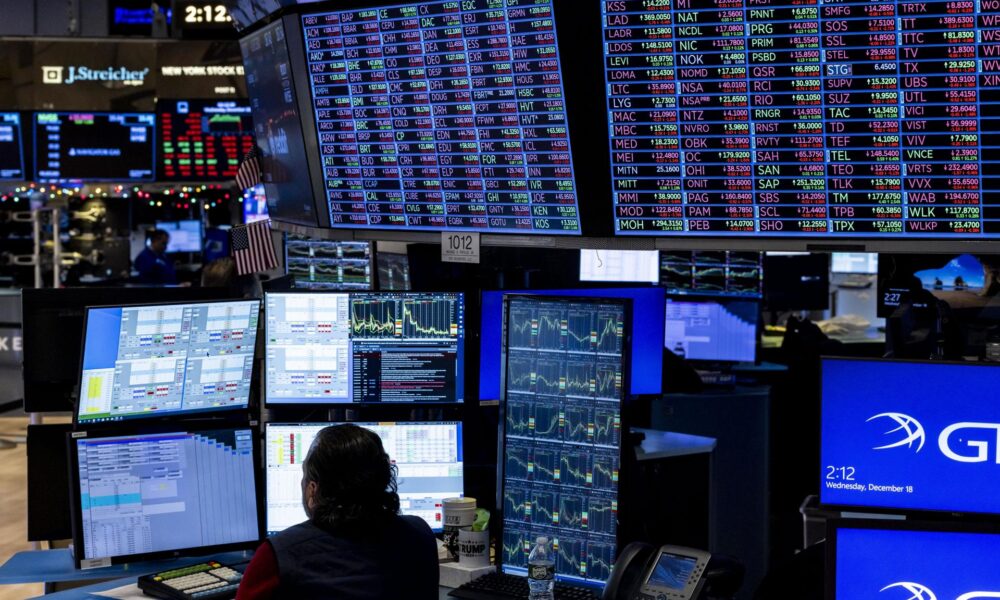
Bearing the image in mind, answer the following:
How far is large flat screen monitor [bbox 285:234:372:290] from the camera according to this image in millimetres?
7477

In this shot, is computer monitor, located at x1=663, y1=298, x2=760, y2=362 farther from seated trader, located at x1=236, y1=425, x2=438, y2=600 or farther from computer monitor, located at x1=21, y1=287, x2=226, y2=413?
seated trader, located at x1=236, y1=425, x2=438, y2=600

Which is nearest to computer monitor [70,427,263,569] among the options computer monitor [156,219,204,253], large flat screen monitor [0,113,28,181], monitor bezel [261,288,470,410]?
monitor bezel [261,288,470,410]

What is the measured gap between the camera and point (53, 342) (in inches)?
143

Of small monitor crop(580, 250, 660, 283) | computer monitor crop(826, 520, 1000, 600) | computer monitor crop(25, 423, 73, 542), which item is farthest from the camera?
small monitor crop(580, 250, 660, 283)

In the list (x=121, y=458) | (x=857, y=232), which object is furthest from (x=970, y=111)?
(x=121, y=458)

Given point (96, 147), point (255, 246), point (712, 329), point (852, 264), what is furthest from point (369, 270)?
point (852, 264)

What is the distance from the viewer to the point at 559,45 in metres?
3.62

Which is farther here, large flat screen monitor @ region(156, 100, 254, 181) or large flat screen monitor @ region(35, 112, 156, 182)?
large flat screen monitor @ region(35, 112, 156, 182)

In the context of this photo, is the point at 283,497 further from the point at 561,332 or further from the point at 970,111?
the point at 970,111

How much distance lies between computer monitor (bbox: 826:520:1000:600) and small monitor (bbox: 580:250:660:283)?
4.62 m

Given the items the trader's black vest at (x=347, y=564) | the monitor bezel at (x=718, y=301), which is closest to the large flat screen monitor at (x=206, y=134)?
the monitor bezel at (x=718, y=301)

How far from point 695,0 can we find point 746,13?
0.16 m

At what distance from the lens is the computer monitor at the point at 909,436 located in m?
2.36

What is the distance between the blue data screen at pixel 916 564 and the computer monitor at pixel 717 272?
497 cm
